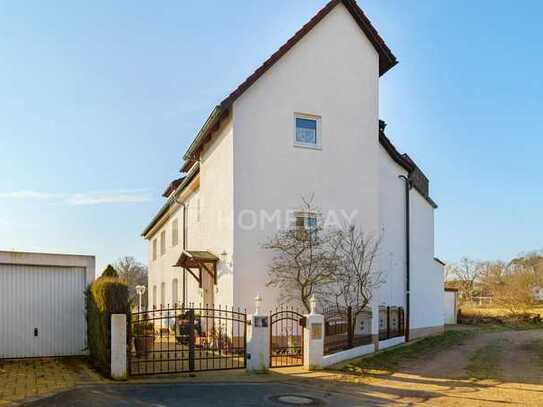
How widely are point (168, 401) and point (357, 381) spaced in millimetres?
4482

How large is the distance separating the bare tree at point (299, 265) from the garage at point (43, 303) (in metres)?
5.25

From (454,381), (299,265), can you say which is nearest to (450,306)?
(299,265)

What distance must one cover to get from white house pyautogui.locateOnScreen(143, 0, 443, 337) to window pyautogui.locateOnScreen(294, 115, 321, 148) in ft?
0.10

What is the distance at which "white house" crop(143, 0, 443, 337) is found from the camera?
15.6m

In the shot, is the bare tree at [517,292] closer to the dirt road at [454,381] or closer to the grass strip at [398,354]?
the grass strip at [398,354]

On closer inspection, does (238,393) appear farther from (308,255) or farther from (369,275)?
(369,275)

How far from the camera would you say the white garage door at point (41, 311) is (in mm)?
13781

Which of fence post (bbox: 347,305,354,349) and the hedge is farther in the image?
fence post (bbox: 347,305,354,349)

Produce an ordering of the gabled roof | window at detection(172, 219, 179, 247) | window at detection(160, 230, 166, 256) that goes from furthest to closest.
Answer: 1. window at detection(160, 230, 166, 256)
2. window at detection(172, 219, 179, 247)
3. the gabled roof

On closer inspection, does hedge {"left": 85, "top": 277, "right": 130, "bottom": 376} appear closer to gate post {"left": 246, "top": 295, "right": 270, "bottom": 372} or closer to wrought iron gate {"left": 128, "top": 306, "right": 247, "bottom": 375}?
wrought iron gate {"left": 128, "top": 306, "right": 247, "bottom": 375}

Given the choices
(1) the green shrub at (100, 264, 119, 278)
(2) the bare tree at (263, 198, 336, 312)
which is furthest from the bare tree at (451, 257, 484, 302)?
(1) the green shrub at (100, 264, 119, 278)

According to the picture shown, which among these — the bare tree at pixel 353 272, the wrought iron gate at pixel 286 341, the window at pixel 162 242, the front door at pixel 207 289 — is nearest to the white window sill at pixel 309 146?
the bare tree at pixel 353 272

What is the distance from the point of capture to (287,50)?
1633cm

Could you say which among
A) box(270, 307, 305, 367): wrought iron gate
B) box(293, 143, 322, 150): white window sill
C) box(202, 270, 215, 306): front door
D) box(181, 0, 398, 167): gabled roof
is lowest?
box(270, 307, 305, 367): wrought iron gate
